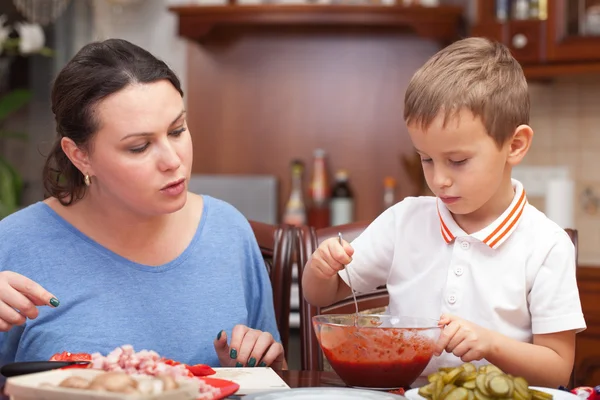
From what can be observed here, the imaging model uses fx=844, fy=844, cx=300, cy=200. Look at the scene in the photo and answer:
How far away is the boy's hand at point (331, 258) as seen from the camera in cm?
128

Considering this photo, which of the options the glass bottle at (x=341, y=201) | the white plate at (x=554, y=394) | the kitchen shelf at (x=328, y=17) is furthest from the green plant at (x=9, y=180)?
the white plate at (x=554, y=394)

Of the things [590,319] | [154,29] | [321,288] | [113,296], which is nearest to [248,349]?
[321,288]

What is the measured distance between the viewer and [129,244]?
158 centimetres

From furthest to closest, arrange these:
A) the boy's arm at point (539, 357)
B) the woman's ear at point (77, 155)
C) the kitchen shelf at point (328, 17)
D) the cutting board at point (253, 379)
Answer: the kitchen shelf at point (328, 17)
the woman's ear at point (77, 155)
the boy's arm at point (539, 357)
the cutting board at point (253, 379)

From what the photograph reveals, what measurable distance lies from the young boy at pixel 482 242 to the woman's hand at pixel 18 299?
433 mm

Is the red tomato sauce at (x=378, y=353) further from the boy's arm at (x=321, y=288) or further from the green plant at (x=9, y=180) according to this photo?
the green plant at (x=9, y=180)

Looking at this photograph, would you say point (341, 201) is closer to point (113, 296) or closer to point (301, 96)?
point (301, 96)

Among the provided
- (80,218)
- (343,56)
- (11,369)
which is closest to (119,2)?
(343,56)

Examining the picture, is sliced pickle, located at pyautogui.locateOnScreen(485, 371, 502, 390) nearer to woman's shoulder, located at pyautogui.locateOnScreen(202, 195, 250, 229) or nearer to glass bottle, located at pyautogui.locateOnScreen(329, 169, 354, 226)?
woman's shoulder, located at pyautogui.locateOnScreen(202, 195, 250, 229)

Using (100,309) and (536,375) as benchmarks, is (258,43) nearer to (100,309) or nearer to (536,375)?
(100,309)

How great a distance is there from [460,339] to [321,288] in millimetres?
370

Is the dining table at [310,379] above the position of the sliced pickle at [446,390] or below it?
below

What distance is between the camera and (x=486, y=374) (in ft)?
3.18

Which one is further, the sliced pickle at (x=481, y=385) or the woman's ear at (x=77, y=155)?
the woman's ear at (x=77, y=155)
